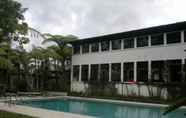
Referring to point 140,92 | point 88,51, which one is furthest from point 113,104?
point 88,51

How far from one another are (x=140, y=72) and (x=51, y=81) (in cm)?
1059

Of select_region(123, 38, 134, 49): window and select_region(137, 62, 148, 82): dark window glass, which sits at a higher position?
select_region(123, 38, 134, 49): window

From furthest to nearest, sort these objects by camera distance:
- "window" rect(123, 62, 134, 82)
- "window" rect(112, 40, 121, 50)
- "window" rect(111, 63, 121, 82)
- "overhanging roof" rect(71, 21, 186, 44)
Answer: "window" rect(112, 40, 121, 50) < "window" rect(111, 63, 121, 82) < "window" rect(123, 62, 134, 82) < "overhanging roof" rect(71, 21, 186, 44)

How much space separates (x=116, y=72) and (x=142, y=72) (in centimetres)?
258

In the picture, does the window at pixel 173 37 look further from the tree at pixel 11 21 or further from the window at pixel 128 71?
the tree at pixel 11 21

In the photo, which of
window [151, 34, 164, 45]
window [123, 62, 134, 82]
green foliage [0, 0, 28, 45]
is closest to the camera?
green foliage [0, 0, 28, 45]

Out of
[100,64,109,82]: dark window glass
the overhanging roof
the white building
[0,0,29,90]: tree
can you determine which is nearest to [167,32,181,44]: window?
the white building

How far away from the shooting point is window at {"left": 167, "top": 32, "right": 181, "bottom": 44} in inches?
717

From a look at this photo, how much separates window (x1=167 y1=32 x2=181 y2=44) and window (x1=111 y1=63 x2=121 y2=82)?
4634mm

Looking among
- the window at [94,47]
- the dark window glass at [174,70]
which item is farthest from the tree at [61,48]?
the dark window glass at [174,70]

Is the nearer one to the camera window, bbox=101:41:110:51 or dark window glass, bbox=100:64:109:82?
dark window glass, bbox=100:64:109:82

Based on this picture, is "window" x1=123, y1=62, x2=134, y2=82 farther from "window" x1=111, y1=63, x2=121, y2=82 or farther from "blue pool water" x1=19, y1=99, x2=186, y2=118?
"blue pool water" x1=19, y1=99, x2=186, y2=118

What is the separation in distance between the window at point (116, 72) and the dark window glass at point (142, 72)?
1.87 metres

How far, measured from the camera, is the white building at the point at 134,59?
18.2 meters
